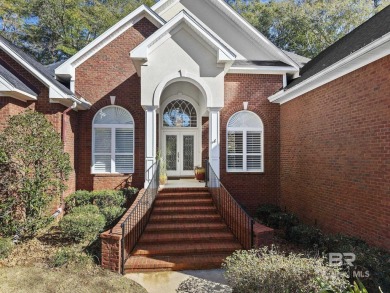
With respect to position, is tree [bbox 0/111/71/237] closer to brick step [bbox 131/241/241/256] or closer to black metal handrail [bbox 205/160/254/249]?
brick step [bbox 131/241/241/256]

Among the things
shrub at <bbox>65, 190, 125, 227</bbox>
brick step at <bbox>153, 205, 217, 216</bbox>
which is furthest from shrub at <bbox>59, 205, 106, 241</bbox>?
shrub at <bbox>65, 190, 125, 227</bbox>

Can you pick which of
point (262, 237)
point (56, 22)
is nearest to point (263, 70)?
point (262, 237)

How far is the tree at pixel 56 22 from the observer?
71.7ft

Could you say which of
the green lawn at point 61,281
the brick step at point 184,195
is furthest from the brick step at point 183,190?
the green lawn at point 61,281

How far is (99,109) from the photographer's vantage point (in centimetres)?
1016

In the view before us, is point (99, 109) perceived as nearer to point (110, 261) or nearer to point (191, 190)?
point (191, 190)

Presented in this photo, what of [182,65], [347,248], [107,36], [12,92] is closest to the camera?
[347,248]

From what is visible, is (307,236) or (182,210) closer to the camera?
(307,236)

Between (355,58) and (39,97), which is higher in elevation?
(355,58)

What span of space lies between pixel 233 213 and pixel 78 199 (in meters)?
5.72

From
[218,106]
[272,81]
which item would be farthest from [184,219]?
[272,81]

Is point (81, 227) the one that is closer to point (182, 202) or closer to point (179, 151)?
point (182, 202)

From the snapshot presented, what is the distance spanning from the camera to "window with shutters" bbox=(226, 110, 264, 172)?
10.3m

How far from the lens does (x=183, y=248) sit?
6.16 metres
